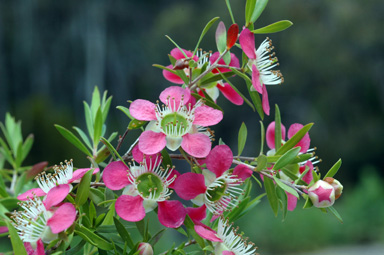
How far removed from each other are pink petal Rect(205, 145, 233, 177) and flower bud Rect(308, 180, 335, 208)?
0.11 metres

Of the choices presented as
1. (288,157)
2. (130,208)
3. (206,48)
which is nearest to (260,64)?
(288,157)

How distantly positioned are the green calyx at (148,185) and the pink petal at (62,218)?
0.10 metres

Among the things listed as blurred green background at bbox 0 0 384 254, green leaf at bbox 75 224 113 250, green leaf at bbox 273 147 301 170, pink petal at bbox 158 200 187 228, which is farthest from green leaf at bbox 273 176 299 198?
blurred green background at bbox 0 0 384 254

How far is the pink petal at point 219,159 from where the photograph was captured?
2.26ft

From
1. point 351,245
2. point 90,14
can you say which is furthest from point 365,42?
point 90,14

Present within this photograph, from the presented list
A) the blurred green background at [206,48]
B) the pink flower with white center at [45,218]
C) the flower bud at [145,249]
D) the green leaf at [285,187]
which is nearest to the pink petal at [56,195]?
the pink flower with white center at [45,218]

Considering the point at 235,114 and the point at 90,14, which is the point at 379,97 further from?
the point at 90,14

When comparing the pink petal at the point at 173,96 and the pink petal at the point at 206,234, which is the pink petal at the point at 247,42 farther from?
the pink petal at the point at 206,234

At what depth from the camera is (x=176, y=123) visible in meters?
0.73

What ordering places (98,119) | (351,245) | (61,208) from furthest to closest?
1. (351,245)
2. (98,119)
3. (61,208)

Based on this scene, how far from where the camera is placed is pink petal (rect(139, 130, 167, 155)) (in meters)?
0.68

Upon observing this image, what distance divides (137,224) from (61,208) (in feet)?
0.37

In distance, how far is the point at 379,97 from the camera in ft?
44.9

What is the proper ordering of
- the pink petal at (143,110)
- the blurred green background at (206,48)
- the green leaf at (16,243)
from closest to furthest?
the green leaf at (16,243)
the pink petal at (143,110)
the blurred green background at (206,48)
